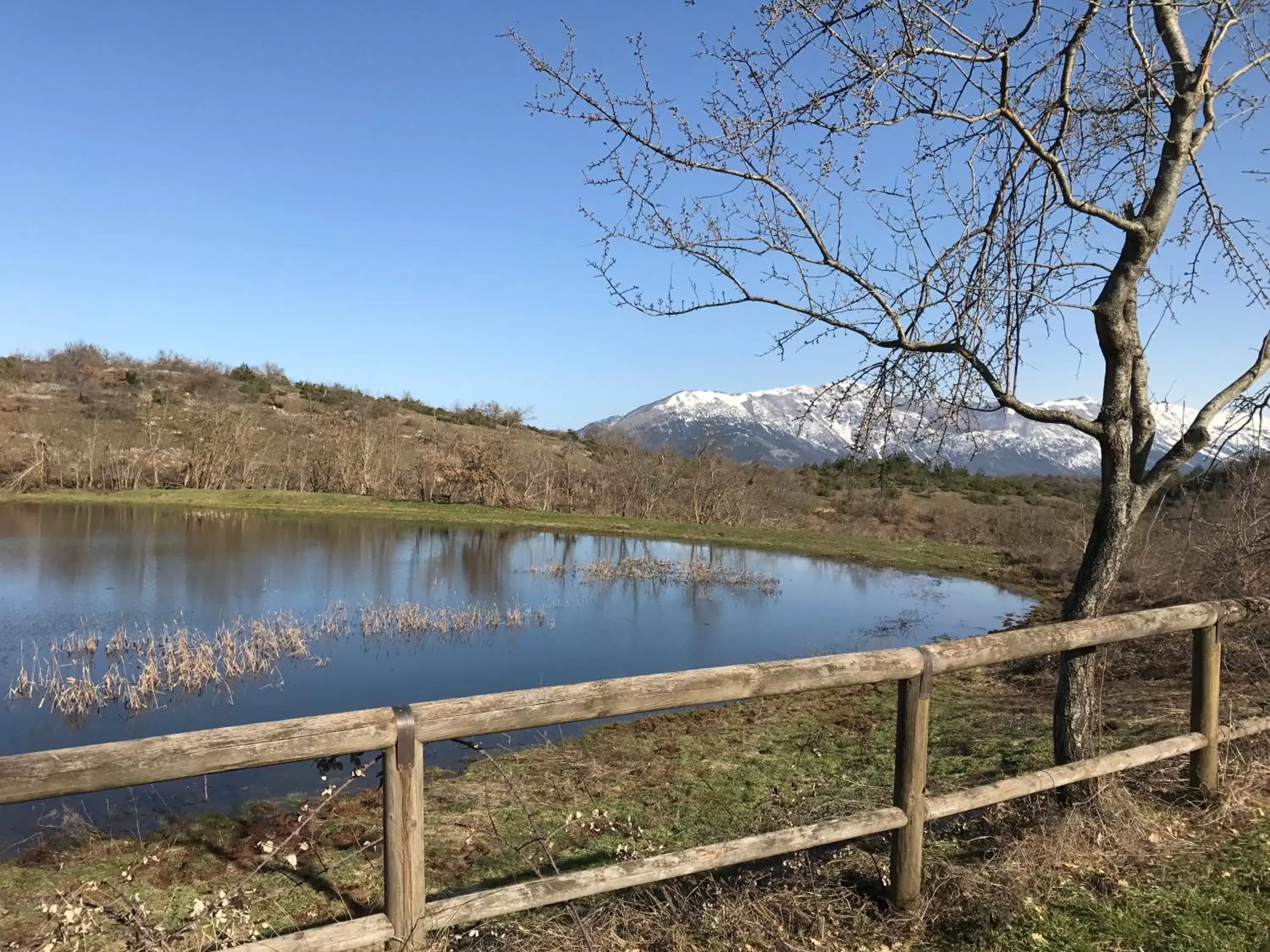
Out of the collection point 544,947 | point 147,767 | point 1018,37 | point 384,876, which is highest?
point 1018,37

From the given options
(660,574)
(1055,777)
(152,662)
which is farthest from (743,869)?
(660,574)

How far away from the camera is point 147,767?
7.96 feet

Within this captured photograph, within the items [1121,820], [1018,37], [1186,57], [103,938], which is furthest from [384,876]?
[1186,57]

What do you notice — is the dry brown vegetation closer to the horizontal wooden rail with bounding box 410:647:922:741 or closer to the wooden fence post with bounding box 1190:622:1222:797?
the wooden fence post with bounding box 1190:622:1222:797

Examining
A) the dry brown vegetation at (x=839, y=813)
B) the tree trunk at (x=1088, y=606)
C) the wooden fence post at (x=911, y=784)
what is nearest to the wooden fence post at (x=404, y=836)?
the dry brown vegetation at (x=839, y=813)

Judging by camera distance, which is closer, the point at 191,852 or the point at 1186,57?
the point at 1186,57

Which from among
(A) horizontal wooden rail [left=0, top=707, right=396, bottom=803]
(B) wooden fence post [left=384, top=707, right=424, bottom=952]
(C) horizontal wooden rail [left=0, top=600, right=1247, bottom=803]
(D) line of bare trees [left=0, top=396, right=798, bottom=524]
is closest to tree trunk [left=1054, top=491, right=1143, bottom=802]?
(C) horizontal wooden rail [left=0, top=600, right=1247, bottom=803]

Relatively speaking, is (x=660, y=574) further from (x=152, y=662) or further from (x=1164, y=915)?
(x=1164, y=915)

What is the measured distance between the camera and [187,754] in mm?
2445

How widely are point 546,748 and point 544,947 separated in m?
6.31

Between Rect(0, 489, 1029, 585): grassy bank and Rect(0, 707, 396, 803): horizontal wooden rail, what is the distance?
29492 mm

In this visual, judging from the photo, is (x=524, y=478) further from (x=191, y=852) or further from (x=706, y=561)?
(x=191, y=852)

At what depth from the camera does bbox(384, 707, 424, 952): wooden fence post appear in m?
2.75

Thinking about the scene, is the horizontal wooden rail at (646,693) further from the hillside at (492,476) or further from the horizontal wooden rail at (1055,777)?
the hillside at (492,476)
